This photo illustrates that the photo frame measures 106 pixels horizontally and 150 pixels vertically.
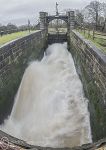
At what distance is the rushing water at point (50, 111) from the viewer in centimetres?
1134

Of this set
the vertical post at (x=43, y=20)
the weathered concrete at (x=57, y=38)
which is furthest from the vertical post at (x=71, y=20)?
the vertical post at (x=43, y=20)

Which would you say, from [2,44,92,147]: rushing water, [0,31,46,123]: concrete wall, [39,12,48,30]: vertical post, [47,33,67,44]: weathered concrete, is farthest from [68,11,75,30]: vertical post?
[0,31,46,123]: concrete wall

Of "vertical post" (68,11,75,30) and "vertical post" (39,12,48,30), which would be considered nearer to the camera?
"vertical post" (68,11,75,30)

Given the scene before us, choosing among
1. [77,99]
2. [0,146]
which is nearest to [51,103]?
[77,99]

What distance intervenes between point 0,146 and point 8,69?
7854 millimetres

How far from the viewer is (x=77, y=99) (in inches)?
606

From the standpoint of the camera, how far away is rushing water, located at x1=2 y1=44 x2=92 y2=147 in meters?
11.3

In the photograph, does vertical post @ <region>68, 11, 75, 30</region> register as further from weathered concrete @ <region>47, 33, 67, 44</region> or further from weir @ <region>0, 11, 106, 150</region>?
weir @ <region>0, 11, 106, 150</region>

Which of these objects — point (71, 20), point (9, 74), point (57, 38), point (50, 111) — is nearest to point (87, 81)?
point (50, 111)

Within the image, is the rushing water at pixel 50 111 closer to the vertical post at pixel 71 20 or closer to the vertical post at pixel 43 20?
the vertical post at pixel 71 20

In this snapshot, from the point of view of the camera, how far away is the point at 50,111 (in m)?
14.0

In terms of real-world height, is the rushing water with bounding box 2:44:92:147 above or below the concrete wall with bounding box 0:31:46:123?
below

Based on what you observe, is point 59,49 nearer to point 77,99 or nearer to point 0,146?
point 77,99

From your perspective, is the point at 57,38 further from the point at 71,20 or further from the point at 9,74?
the point at 9,74
